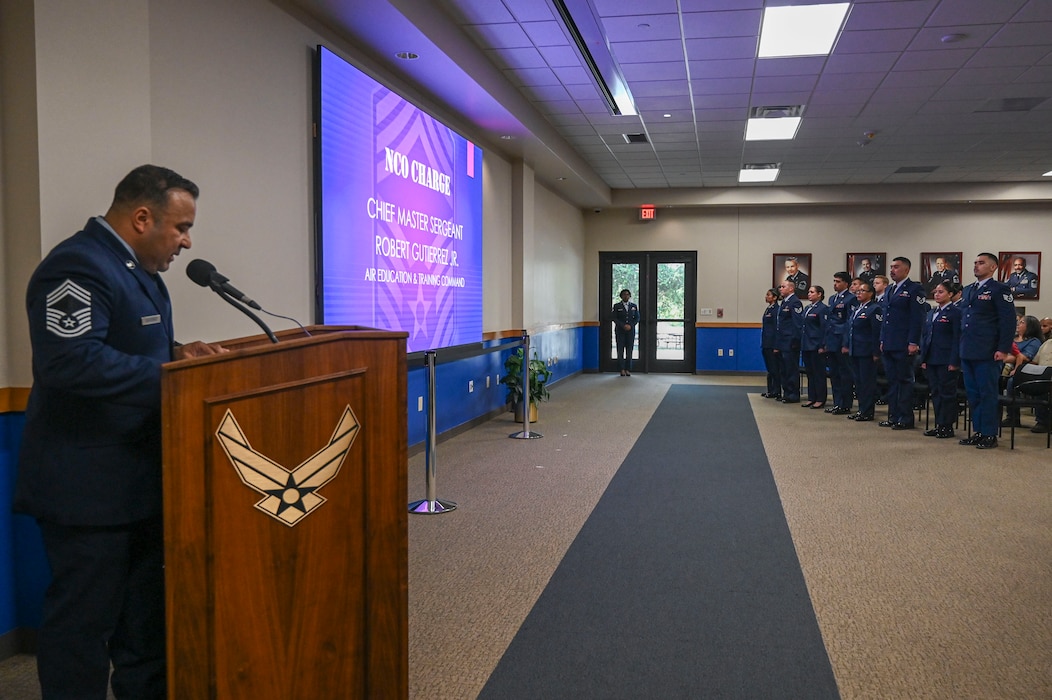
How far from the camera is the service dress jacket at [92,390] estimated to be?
5.65ft

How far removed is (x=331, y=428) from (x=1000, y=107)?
8.56 meters

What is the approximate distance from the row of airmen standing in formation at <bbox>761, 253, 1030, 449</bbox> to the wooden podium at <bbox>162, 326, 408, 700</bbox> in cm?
652

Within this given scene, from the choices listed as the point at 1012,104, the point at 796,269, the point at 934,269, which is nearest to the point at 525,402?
the point at 1012,104

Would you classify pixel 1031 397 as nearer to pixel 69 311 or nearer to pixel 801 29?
pixel 801 29

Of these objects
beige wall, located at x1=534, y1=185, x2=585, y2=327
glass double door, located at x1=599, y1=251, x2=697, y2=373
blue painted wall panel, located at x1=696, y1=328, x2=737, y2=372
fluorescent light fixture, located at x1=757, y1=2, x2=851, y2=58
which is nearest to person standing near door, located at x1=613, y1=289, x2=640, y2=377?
glass double door, located at x1=599, y1=251, x2=697, y2=373

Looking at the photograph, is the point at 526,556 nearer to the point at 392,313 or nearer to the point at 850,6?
the point at 392,313

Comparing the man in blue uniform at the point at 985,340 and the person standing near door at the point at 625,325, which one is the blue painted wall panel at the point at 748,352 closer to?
the person standing near door at the point at 625,325

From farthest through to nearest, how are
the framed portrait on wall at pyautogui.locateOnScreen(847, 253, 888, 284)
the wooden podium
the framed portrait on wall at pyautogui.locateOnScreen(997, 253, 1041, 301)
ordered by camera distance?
the framed portrait on wall at pyautogui.locateOnScreen(847, 253, 888, 284) < the framed portrait on wall at pyautogui.locateOnScreen(997, 253, 1041, 301) < the wooden podium

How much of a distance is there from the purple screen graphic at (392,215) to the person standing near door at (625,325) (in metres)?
7.16

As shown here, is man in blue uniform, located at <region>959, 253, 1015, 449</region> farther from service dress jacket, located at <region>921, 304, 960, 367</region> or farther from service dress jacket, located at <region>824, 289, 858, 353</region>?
service dress jacket, located at <region>824, 289, 858, 353</region>

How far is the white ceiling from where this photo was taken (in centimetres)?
550

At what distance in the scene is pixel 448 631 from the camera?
3.02 metres

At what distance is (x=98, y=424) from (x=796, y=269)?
13.7 metres

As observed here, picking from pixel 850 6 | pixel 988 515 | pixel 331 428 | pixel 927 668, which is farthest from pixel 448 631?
pixel 850 6
